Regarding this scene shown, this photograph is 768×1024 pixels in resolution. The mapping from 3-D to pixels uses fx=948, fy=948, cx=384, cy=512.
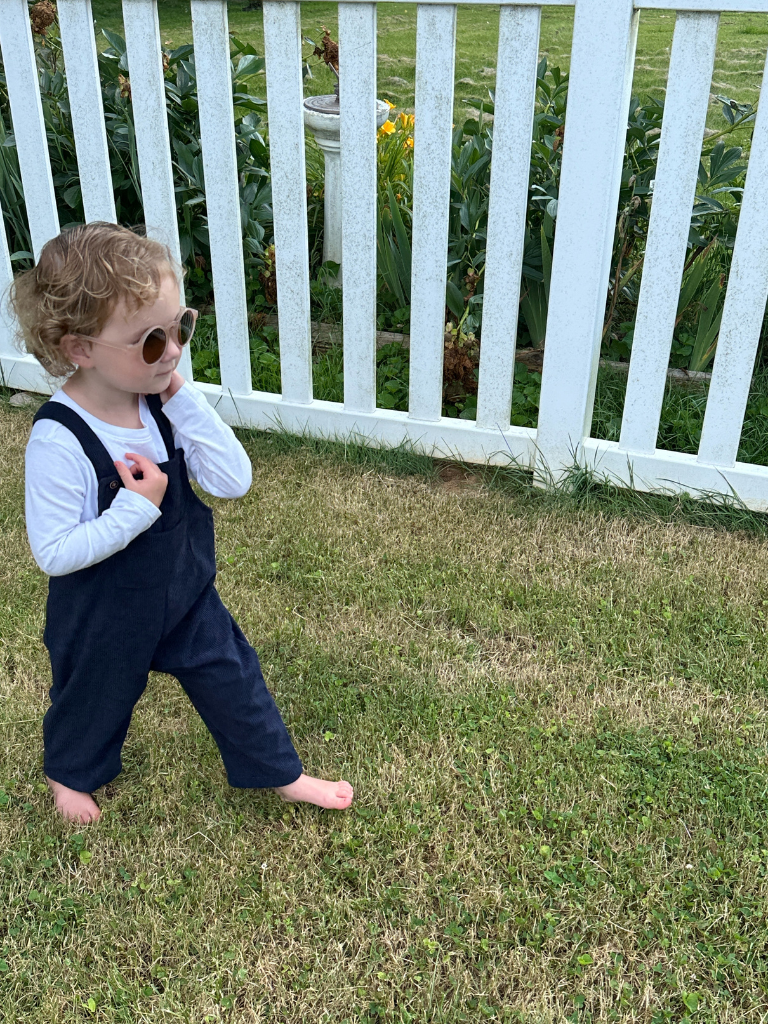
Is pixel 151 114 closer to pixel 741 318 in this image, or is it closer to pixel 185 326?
pixel 185 326

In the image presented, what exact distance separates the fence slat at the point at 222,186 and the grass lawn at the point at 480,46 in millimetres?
3388

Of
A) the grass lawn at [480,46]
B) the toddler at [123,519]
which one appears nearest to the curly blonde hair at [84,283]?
the toddler at [123,519]

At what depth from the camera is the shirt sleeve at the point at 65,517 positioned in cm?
162

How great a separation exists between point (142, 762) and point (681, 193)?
2089 millimetres

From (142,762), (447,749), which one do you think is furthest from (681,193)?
(142,762)

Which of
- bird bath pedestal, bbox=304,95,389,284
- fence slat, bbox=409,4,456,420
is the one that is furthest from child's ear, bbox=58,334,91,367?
bird bath pedestal, bbox=304,95,389,284

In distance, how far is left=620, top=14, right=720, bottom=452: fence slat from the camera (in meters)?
2.53

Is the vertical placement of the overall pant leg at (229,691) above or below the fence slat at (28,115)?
below

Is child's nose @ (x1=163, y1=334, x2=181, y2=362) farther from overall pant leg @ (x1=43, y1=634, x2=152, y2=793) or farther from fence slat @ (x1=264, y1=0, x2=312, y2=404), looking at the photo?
fence slat @ (x1=264, y1=0, x2=312, y2=404)

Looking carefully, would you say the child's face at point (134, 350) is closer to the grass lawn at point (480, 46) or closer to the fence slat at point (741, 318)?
the fence slat at point (741, 318)

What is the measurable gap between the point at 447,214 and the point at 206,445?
145 cm

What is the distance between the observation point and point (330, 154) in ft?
13.4

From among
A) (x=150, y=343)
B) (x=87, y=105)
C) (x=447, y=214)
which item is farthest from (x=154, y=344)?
(x=87, y=105)

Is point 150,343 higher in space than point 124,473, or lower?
higher
